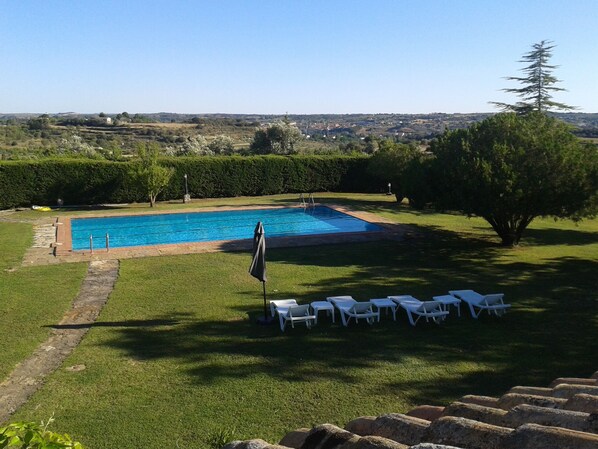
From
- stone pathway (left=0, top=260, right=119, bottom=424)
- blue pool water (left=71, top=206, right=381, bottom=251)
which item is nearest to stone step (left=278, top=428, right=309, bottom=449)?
stone pathway (left=0, top=260, right=119, bottom=424)

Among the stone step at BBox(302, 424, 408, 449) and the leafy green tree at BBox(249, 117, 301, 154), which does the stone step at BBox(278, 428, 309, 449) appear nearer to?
the stone step at BBox(302, 424, 408, 449)

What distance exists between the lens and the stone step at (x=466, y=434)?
2.34 m

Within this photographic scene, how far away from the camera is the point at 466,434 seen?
2.47 m

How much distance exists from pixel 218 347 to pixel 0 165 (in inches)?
918

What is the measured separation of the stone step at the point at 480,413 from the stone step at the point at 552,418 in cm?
6

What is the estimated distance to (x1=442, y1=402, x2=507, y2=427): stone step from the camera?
2.91 metres

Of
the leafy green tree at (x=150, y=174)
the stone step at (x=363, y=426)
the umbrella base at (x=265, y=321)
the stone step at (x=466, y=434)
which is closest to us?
the stone step at (x=466, y=434)

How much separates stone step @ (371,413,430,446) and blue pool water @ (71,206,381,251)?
18.9 metres

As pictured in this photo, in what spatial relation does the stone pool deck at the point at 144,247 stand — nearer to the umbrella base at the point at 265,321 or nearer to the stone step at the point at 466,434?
the umbrella base at the point at 265,321

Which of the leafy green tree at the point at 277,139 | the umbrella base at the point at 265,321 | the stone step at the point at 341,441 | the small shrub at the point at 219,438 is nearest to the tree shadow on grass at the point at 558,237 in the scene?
the umbrella base at the point at 265,321

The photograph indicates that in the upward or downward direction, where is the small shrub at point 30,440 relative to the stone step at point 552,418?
upward

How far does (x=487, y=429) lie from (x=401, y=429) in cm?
64

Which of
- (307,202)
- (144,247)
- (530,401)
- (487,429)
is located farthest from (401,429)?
(307,202)

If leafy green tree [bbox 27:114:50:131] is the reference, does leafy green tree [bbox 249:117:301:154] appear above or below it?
below
